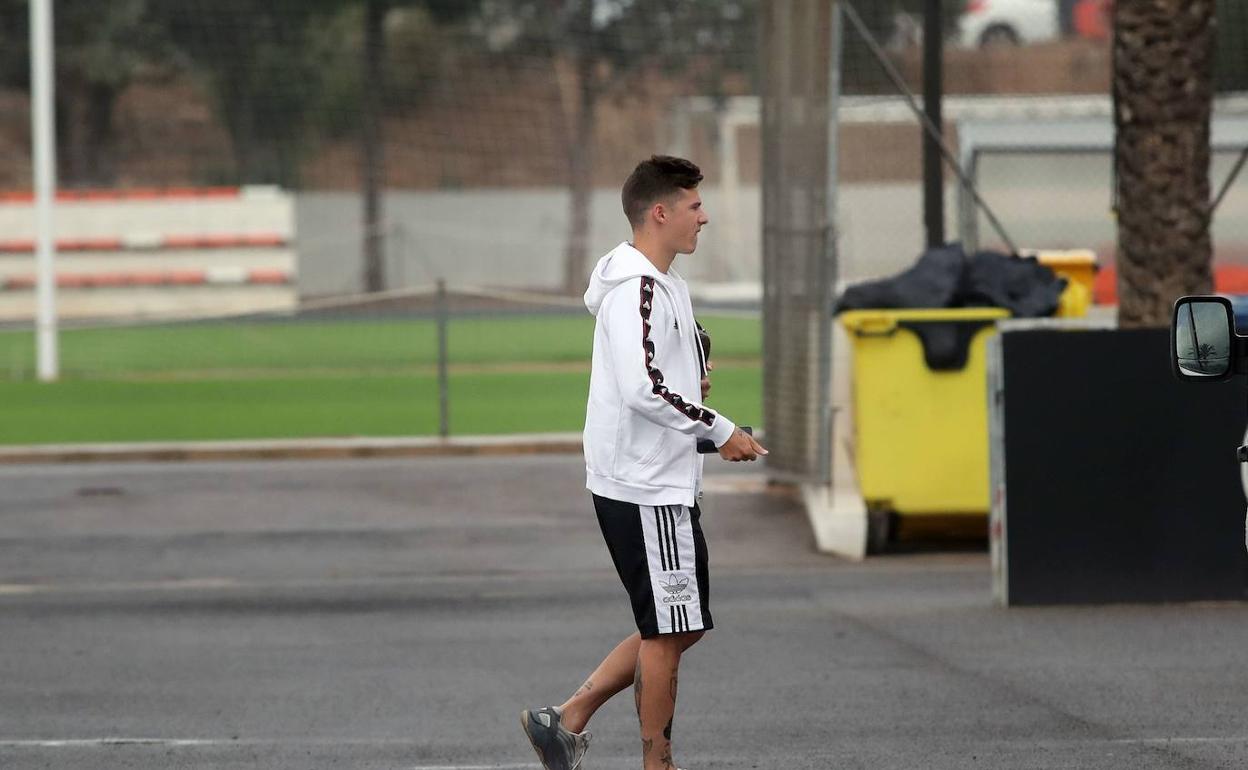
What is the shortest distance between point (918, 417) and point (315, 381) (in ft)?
48.1

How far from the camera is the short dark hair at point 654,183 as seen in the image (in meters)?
5.89

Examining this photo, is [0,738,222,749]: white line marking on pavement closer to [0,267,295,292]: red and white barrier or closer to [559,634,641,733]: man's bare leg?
[559,634,641,733]: man's bare leg

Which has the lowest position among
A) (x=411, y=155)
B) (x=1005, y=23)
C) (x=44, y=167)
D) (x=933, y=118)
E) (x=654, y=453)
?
(x=654, y=453)

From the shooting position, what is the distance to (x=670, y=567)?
19.3 feet

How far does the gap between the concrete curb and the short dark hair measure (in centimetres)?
1103

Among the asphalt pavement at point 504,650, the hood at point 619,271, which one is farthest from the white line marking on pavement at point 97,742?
the hood at point 619,271

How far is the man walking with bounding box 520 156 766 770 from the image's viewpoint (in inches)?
230

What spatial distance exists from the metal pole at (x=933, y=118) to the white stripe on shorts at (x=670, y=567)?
8748mm

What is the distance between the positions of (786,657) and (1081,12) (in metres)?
28.9

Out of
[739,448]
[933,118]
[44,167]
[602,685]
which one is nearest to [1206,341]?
[739,448]

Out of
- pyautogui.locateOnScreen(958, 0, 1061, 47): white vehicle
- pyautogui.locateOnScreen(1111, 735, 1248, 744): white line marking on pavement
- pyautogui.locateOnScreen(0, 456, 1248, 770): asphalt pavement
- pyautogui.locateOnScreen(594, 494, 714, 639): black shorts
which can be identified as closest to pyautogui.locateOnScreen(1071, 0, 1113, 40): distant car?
pyautogui.locateOnScreen(958, 0, 1061, 47): white vehicle

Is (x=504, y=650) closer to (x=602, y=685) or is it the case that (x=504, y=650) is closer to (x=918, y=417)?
(x=602, y=685)

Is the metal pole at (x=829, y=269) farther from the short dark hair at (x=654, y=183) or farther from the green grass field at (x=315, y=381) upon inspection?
the green grass field at (x=315, y=381)

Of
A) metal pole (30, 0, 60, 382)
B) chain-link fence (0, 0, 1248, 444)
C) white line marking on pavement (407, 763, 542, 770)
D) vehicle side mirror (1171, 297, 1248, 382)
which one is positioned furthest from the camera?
chain-link fence (0, 0, 1248, 444)
